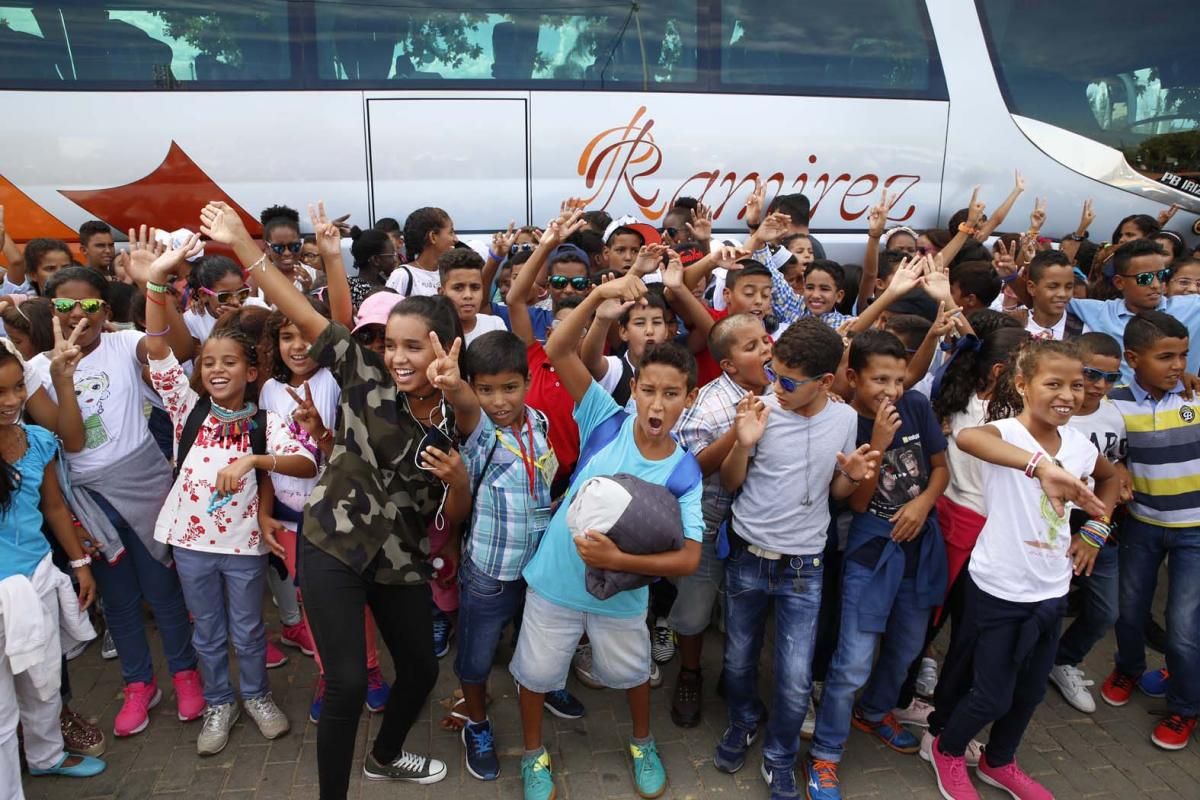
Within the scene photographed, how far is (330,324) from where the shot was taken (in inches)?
95.3

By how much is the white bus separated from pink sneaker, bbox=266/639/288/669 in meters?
3.75

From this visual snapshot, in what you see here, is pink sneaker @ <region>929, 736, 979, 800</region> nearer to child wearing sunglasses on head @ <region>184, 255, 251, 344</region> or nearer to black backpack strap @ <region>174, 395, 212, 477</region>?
black backpack strap @ <region>174, 395, 212, 477</region>

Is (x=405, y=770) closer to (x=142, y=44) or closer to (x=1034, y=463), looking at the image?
(x=1034, y=463)

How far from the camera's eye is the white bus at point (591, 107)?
19.4ft

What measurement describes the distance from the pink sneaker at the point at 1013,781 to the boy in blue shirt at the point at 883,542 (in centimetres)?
57

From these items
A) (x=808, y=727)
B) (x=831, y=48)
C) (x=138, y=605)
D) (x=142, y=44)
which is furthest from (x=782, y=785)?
(x=142, y=44)

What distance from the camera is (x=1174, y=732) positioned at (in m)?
3.17

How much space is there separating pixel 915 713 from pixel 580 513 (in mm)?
1940

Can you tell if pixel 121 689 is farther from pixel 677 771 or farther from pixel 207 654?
pixel 677 771

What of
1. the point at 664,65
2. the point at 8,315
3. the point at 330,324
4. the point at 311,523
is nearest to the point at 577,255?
the point at 330,324

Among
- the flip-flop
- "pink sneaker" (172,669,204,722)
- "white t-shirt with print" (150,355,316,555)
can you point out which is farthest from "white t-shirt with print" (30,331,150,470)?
the flip-flop

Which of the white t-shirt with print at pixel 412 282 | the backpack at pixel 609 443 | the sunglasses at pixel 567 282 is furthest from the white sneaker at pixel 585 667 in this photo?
the white t-shirt with print at pixel 412 282

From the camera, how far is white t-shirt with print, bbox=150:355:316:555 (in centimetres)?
291

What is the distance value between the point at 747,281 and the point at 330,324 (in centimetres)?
204
